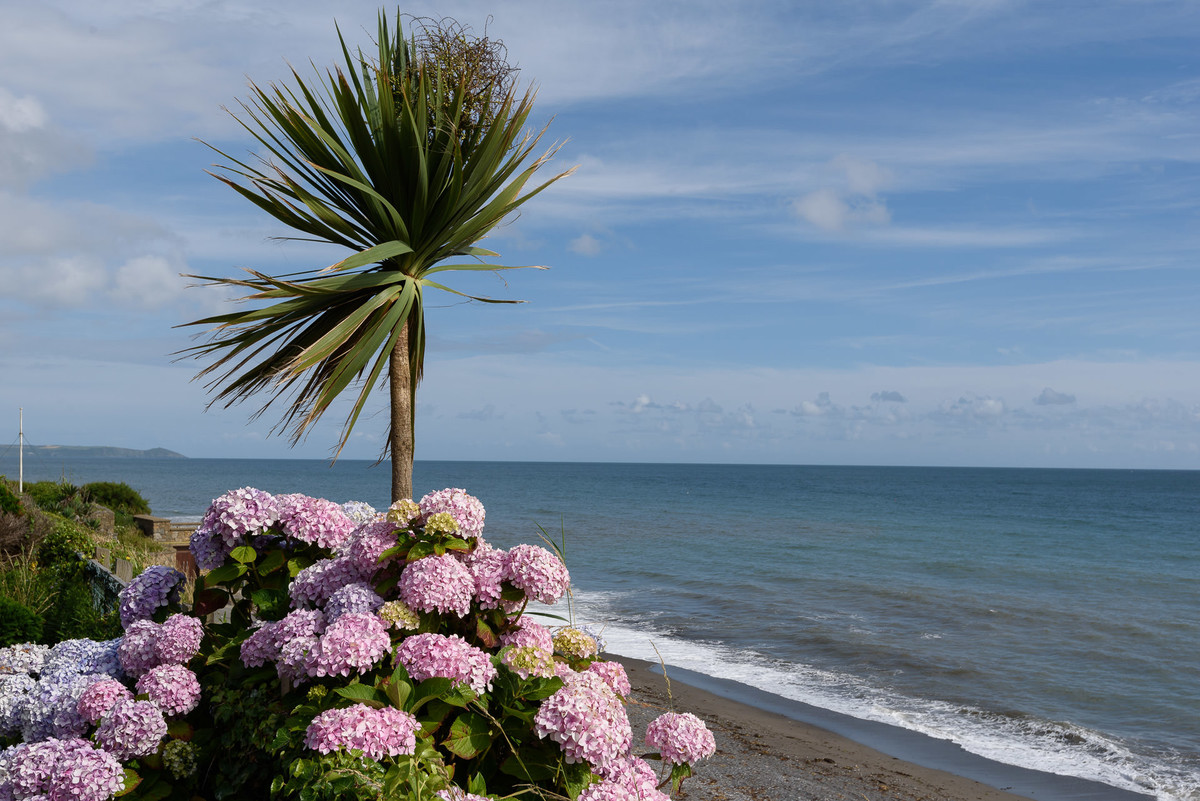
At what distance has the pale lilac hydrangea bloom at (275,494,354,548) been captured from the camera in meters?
3.17

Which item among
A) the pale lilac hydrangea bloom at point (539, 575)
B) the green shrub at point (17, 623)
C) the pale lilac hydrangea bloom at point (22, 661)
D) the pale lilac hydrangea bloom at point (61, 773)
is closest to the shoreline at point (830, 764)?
the pale lilac hydrangea bloom at point (539, 575)

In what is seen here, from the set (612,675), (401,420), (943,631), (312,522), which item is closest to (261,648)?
(312,522)

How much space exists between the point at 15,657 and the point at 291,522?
2.05 metres

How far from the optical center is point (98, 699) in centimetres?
280

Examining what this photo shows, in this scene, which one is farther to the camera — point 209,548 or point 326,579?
point 209,548

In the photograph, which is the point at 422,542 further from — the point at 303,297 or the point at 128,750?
the point at 303,297

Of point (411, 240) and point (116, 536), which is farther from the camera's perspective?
point (116, 536)

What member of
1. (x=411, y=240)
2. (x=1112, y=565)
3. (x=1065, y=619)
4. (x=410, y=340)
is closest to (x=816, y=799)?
(x=410, y=340)

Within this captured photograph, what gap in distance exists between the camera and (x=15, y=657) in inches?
159

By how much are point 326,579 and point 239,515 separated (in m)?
0.43

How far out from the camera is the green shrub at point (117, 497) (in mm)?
19484

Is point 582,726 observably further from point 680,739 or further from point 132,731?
point 132,731

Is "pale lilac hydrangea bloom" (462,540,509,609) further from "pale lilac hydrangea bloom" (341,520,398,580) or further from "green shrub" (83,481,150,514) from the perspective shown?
"green shrub" (83,481,150,514)

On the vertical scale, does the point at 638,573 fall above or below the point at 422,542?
below
